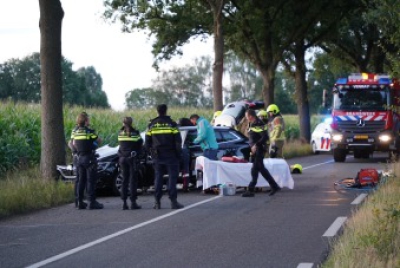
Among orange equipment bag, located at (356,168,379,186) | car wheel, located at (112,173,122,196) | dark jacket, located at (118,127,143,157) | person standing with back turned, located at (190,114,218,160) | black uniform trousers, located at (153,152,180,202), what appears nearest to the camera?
black uniform trousers, located at (153,152,180,202)

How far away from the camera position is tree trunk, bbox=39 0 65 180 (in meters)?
19.1

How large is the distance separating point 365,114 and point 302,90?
1471 cm

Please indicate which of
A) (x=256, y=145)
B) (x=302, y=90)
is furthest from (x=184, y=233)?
(x=302, y=90)

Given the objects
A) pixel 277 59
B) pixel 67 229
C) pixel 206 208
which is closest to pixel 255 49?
pixel 277 59

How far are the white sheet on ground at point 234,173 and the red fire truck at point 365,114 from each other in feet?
42.3

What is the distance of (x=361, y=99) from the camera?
3150cm

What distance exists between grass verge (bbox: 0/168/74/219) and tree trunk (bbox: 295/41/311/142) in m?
27.1

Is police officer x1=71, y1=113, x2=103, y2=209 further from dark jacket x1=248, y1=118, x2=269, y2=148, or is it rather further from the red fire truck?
the red fire truck

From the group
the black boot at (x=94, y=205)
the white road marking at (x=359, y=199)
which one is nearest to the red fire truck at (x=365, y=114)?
the white road marking at (x=359, y=199)

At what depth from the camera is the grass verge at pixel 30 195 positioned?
15320mm

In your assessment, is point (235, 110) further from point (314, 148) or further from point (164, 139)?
point (164, 139)

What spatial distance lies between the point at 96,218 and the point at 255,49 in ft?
87.2

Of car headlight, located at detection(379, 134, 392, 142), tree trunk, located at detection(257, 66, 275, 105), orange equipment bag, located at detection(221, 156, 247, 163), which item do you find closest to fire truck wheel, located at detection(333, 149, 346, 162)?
car headlight, located at detection(379, 134, 392, 142)

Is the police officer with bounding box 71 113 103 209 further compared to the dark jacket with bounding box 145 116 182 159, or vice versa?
the police officer with bounding box 71 113 103 209
